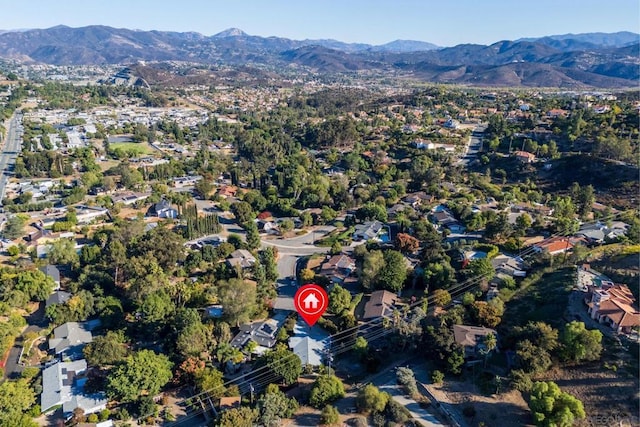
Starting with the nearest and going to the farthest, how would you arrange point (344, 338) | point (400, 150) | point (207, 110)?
1. point (344, 338)
2. point (400, 150)
3. point (207, 110)

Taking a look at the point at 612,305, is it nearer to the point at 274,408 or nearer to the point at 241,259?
the point at 274,408

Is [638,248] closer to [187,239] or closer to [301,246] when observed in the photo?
[301,246]

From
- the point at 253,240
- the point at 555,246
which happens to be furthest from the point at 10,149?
the point at 555,246

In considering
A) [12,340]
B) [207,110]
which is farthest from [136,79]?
[12,340]

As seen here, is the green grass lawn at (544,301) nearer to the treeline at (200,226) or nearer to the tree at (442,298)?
the tree at (442,298)

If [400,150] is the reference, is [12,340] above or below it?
below

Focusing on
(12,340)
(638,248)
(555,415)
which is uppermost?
(638,248)
